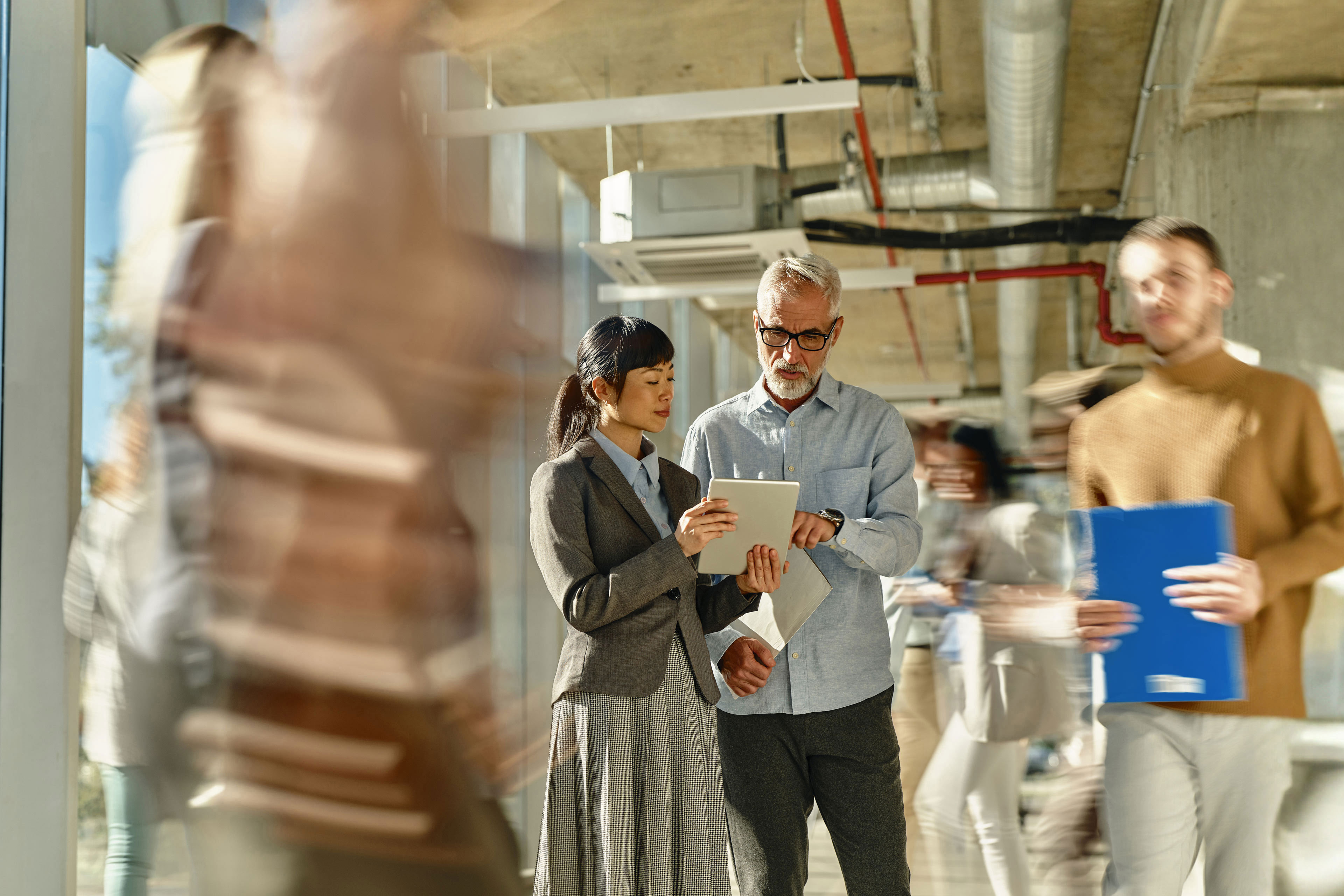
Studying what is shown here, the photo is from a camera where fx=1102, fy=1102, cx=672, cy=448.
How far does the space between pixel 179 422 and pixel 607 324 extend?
0.88 metres

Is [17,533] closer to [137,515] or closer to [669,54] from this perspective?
[137,515]

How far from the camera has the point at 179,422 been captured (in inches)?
83.7

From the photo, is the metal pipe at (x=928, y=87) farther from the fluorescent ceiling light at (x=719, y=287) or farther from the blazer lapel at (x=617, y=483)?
the blazer lapel at (x=617, y=483)

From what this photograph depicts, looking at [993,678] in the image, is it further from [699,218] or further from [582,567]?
[699,218]

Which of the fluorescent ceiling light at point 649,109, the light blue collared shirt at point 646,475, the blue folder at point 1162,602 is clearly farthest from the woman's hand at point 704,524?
the fluorescent ceiling light at point 649,109

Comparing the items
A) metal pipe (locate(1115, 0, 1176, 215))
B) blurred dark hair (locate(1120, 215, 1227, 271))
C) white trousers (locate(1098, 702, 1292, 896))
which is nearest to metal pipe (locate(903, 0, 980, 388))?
metal pipe (locate(1115, 0, 1176, 215))

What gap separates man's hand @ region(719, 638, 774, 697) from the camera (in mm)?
2025

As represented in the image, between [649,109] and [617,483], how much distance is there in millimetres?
2464

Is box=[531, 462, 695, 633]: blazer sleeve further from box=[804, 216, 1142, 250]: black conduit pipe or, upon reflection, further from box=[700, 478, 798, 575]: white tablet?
box=[804, 216, 1142, 250]: black conduit pipe

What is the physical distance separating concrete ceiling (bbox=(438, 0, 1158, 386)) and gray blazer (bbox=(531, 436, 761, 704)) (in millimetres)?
3094

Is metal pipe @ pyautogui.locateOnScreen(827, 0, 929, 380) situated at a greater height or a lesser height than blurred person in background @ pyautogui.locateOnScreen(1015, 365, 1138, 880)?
greater

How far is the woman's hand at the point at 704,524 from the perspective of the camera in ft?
5.91

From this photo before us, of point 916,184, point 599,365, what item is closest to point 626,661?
point 599,365

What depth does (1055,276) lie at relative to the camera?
7547mm
